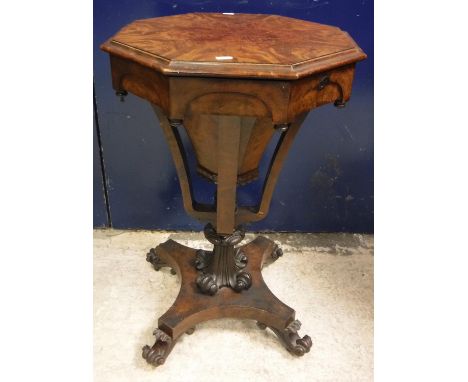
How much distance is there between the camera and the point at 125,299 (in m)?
2.15

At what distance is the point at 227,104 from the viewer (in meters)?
1.33

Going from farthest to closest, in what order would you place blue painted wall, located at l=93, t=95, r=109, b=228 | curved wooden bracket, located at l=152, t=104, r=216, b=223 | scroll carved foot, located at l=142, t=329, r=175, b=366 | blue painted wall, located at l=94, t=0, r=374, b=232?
blue painted wall, located at l=93, t=95, r=109, b=228 → blue painted wall, located at l=94, t=0, r=374, b=232 → scroll carved foot, located at l=142, t=329, r=175, b=366 → curved wooden bracket, located at l=152, t=104, r=216, b=223

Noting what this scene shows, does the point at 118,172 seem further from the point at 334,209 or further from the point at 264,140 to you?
the point at 334,209

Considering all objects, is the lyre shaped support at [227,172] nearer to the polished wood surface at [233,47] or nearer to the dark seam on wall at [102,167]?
the polished wood surface at [233,47]

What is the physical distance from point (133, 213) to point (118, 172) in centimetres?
→ 24

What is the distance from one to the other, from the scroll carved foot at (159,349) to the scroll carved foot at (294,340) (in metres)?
0.42

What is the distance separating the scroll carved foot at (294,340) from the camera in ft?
6.16

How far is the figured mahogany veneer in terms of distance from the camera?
1.31 meters

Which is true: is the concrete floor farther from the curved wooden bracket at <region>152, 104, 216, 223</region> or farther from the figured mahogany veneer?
the curved wooden bracket at <region>152, 104, 216, 223</region>

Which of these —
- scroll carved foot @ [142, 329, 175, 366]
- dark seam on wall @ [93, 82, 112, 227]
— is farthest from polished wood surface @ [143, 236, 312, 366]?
dark seam on wall @ [93, 82, 112, 227]

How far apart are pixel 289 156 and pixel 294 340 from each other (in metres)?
0.94

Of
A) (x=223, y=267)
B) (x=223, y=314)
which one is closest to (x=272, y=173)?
(x=223, y=267)

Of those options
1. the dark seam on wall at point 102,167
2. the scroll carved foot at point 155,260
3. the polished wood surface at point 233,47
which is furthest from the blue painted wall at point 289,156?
the polished wood surface at point 233,47

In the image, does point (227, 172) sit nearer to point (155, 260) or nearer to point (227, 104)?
point (227, 104)
